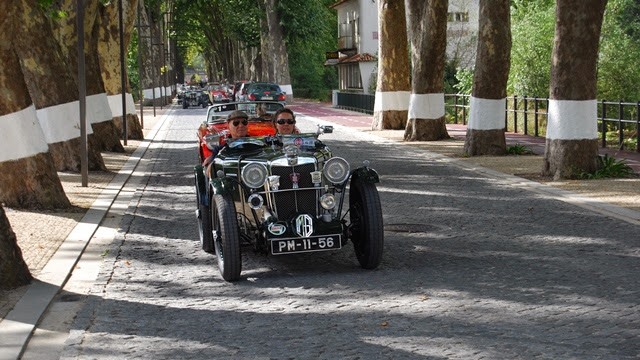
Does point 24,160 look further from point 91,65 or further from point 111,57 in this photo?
point 111,57

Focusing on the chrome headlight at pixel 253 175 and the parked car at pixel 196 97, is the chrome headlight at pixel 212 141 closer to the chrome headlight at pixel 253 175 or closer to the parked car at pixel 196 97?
the chrome headlight at pixel 253 175

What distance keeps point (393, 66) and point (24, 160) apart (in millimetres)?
23043

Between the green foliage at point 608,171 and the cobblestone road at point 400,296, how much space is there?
4.17 m

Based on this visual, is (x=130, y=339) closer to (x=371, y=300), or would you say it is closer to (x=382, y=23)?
(x=371, y=300)

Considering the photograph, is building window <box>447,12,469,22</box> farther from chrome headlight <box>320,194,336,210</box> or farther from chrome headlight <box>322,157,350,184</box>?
chrome headlight <box>320,194,336,210</box>

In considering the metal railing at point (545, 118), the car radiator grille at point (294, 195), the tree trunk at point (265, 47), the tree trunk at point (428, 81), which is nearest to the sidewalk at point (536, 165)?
the tree trunk at point (428, 81)

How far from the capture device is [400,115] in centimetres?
3850

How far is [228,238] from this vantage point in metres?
10.2

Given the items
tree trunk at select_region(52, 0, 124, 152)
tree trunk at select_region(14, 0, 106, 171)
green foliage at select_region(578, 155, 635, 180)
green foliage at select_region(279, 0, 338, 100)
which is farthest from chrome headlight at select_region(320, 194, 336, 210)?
green foliage at select_region(279, 0, 338, 100)

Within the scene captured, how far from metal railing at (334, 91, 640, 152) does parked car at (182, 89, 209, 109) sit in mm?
30983

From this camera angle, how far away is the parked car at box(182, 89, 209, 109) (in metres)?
74.8

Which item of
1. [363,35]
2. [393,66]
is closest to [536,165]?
[393,66]

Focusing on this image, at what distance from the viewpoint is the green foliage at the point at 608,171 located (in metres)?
19.4

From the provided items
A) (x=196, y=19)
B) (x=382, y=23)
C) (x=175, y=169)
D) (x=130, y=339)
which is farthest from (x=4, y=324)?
(x=196, y=19)
